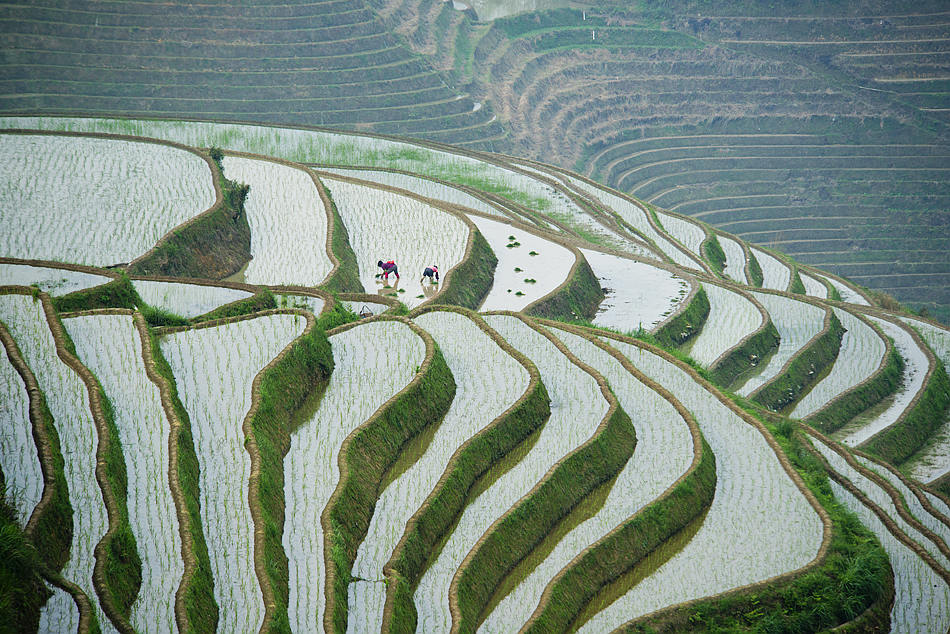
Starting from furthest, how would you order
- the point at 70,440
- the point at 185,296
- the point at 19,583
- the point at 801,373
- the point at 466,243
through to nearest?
the point at 466,243 → the point at 801,373 → the point at 185,296 → the point at 70,440 → the point at 19,583

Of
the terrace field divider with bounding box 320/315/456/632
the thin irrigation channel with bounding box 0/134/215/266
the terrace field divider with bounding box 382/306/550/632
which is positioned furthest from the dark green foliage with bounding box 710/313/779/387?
the thin irrigation channel with bounding box 0/134/215/266

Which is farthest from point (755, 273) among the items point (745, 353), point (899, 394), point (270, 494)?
point (270, 494)

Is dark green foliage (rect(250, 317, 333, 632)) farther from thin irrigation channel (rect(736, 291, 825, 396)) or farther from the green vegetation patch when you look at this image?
thin irrigation channel (rect(736, 291, 825, 396))

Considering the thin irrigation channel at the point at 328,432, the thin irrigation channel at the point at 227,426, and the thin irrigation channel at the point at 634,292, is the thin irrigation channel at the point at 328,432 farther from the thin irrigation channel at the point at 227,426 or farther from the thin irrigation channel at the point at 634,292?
the thin irrigation channel at the point at 634,292

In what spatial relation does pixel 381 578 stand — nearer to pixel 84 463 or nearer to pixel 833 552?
pixel 84 463

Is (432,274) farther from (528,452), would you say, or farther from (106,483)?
(106,483)

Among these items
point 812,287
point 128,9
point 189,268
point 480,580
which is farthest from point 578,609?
point 128,9
